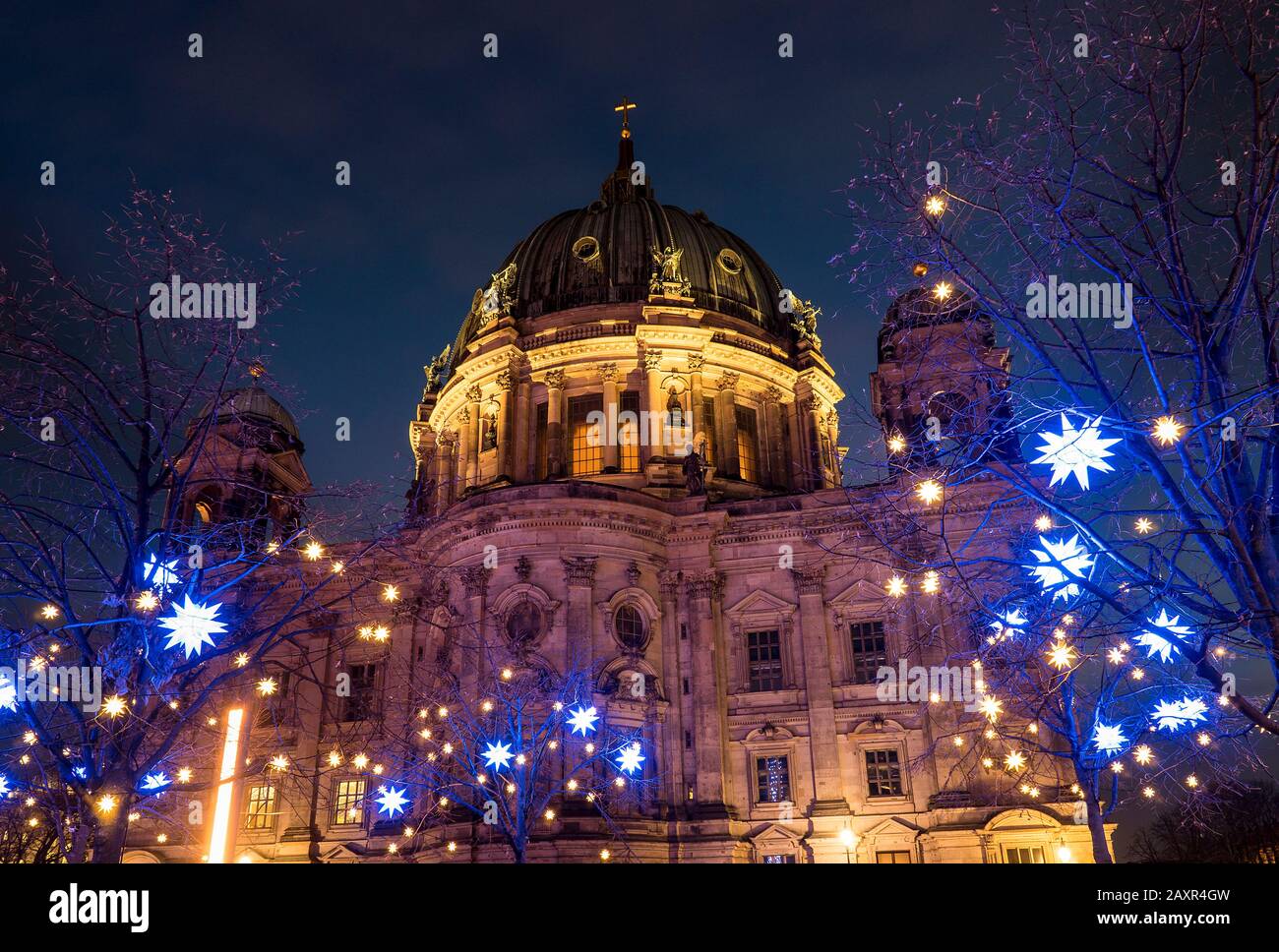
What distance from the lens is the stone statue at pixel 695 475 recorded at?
4325 centimetres

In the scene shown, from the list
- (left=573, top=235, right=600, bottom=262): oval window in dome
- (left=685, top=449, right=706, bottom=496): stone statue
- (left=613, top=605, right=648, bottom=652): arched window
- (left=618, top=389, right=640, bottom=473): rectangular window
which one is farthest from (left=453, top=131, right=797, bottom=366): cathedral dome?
(left=613, top=605, right=648, bottom=652): arched window

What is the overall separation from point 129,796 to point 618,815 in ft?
79.0

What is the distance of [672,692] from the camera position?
3894cm

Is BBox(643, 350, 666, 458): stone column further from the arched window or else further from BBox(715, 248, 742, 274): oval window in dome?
BBox(715, 248, 742, 274): oval window in dome

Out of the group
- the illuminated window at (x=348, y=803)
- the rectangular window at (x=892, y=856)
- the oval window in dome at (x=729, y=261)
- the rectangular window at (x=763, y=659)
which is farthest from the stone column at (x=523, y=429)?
the rectangular window at (x=892, y=856)

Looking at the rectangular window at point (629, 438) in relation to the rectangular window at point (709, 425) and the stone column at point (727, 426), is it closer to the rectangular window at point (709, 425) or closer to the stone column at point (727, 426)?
the rectangular window at point (709, 425)

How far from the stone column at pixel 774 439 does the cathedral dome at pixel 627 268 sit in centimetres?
339

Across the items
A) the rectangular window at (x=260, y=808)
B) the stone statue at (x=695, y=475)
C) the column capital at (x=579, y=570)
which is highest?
the stone statue at (x=695, y=475)

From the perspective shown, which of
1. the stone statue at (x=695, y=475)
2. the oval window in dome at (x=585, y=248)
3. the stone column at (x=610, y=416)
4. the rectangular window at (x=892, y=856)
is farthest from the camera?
the oval window in dome at (x=585, y=248)

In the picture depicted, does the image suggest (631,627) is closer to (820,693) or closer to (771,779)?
(820,693)

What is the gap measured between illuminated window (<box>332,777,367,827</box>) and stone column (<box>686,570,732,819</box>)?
14.9 metres
